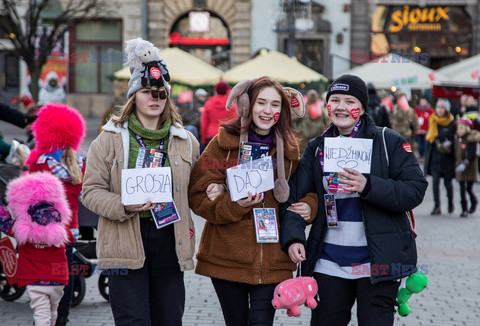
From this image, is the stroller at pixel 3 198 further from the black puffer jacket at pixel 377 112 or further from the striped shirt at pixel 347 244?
the black puffer jacket at pixel 377 112

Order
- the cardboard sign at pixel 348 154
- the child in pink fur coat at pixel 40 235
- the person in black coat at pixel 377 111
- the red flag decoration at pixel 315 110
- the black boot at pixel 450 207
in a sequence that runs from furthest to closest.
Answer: the red flag decoration at pixel 315 110 → the black boot at pixel 450 207 → the person in black coat at pixel 377 111 → the child in pink fur coat at pixel 40 235 → the cardboard sign at pixel 348 154

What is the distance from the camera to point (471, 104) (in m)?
16.0

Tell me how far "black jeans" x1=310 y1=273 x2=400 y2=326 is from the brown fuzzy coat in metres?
0.23

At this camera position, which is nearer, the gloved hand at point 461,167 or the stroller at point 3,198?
the stroller at point 3,198

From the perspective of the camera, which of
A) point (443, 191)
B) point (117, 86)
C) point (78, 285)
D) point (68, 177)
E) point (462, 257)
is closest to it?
point (68, 177)

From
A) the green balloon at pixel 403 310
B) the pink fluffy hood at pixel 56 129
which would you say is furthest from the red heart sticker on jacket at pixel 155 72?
the green balloon at pixel 403 310

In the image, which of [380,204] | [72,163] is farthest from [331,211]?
[72,163]

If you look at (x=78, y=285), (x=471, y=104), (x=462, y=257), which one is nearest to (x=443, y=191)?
(x=471, y=104)

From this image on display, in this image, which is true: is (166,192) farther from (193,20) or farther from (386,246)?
(193,20)

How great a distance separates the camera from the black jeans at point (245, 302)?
3727 millimetres

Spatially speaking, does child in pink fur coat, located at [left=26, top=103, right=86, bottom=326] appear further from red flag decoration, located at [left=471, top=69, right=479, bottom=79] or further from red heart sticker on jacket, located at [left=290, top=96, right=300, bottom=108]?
red flag decoration, located at [left=471, top=69, right=479, bottom=79]

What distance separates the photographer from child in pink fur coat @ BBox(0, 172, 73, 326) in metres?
4.77

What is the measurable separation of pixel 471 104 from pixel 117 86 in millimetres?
14316

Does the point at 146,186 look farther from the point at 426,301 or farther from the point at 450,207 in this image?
the point at 450,207
